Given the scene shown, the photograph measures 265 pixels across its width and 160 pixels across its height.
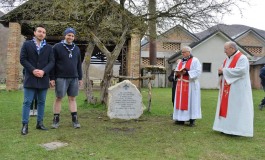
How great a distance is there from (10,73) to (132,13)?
12371 millimetres

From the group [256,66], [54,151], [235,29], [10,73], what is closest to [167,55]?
[256,66]

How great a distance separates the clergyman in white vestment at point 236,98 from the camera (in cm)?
630

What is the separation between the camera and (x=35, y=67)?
19.8 feet

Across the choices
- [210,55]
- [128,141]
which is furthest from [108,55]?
[210,55]

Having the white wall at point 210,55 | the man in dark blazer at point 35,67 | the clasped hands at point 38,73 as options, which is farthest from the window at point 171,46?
the clasped hands at point 38,73

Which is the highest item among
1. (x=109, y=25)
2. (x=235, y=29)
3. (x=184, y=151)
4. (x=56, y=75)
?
(x=235, y=29)

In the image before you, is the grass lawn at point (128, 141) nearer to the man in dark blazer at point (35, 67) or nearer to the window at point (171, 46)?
the man in dark blazer at point (35, 67)

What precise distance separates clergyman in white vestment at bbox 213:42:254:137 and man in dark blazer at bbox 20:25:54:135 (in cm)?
355

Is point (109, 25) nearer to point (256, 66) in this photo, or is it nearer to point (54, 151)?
point (54, 151)

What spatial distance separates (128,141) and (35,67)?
7.31 ft

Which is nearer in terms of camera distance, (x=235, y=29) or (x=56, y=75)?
(x=56, y=75)

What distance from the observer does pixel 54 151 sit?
4.83 meters

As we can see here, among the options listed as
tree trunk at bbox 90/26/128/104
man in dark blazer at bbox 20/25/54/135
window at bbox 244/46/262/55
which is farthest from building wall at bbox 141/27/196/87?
man in dark blazer at bbox 20/25/54/135

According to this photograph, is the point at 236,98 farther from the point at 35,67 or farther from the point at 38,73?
the point at 35,67
